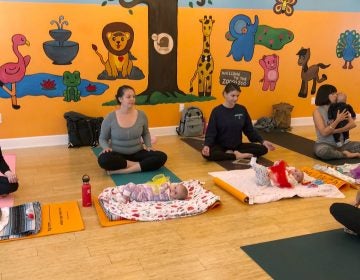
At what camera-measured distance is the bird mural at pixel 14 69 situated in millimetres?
4664

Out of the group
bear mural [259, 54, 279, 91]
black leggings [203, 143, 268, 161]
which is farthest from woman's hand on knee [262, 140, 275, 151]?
bear mural [259, 54, 279, 91]

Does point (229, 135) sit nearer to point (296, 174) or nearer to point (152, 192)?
point (296, 174)

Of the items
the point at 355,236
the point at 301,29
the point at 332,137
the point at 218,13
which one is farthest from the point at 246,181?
the point at 301,29

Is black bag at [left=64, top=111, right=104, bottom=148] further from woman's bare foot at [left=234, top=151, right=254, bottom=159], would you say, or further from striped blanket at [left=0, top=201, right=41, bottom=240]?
striped blanket at [left=0, top=201, right=41, bottom=240]

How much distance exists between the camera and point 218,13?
5477 mm

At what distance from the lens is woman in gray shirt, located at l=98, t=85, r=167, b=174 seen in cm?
381

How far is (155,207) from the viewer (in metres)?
3.05

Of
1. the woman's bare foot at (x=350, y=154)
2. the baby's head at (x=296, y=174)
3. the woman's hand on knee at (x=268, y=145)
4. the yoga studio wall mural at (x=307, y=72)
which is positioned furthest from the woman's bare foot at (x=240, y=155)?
the yoga studio wall mural at (x=307, y=72)

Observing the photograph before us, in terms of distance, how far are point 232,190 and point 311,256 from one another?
104 centimetres

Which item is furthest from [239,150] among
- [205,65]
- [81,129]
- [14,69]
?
[14,69]

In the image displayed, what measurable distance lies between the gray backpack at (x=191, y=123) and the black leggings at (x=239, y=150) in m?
1.07

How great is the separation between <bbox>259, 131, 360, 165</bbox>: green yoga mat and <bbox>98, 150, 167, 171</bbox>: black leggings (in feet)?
5.82

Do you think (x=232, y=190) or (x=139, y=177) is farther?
(x=139, y=177)

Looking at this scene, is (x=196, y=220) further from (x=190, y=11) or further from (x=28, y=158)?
(x=190, y=11)
